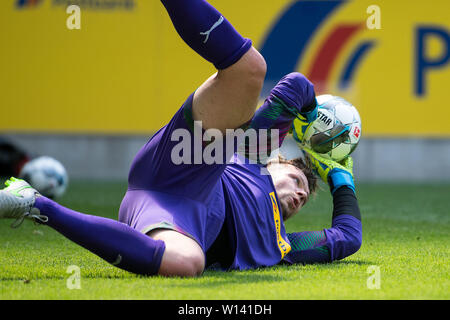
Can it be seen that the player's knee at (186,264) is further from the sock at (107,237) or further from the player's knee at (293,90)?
the player's knee at (293,90)

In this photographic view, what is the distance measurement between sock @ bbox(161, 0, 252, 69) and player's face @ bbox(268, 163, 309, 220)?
0.81 m

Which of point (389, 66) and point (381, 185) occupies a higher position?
point (389, 66)

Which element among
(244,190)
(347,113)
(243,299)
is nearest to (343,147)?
(347,113)

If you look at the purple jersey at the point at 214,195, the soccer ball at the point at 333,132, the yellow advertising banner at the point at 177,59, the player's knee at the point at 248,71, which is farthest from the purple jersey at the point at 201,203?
the yellow advertising banner at the point at 177,59

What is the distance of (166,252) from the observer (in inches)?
86.4

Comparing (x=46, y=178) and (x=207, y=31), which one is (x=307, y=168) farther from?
(x=46, y=178)

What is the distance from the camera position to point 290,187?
282 cm

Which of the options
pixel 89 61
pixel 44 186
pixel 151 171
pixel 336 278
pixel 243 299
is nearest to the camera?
pixel 243 299

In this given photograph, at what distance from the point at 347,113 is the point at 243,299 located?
1515mm

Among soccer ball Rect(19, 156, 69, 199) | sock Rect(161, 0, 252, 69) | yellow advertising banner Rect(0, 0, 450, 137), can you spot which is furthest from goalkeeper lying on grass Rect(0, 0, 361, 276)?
yellow advertising banner Rect(0, 0, 450, 137)

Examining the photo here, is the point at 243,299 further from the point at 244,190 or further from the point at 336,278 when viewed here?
the point at 244,190

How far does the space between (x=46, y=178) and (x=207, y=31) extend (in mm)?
3657

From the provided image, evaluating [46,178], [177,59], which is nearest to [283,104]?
[46,178]

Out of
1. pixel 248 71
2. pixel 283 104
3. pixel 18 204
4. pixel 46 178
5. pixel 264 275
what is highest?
pixel 248 71
